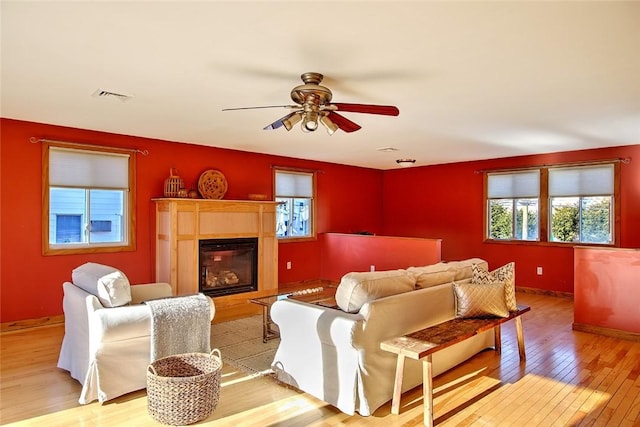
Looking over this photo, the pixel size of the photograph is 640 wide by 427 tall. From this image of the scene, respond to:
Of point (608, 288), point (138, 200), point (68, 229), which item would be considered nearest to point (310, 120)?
point (138, 200)

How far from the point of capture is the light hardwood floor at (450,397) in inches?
105

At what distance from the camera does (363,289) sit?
286 cm

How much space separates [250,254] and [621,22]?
5.13m

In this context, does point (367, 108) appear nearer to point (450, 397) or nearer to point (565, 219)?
point (450, 397)

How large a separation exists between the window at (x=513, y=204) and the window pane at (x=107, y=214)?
609 cm

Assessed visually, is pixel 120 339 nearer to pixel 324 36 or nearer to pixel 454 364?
pixel 324 36

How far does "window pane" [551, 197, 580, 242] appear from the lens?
21.4ft

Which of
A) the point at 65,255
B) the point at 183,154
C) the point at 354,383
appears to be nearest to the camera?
the point at 354,383

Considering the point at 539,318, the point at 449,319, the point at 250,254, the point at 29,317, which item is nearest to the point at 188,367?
the point at 449,319

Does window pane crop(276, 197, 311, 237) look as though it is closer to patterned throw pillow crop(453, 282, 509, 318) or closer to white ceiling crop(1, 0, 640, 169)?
white ceiling crop(1, 0, 640, 169)

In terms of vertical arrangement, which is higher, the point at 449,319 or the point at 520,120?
the point at 520,120

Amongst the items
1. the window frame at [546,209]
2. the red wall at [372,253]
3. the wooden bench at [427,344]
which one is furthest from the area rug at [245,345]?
the window frame at [546,209]

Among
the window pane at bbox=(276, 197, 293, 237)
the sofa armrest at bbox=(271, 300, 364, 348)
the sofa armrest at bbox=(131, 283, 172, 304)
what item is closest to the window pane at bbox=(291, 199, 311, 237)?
the window pane at bbox=(276, 197, 293, 237)

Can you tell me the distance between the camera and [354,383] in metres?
2.69
